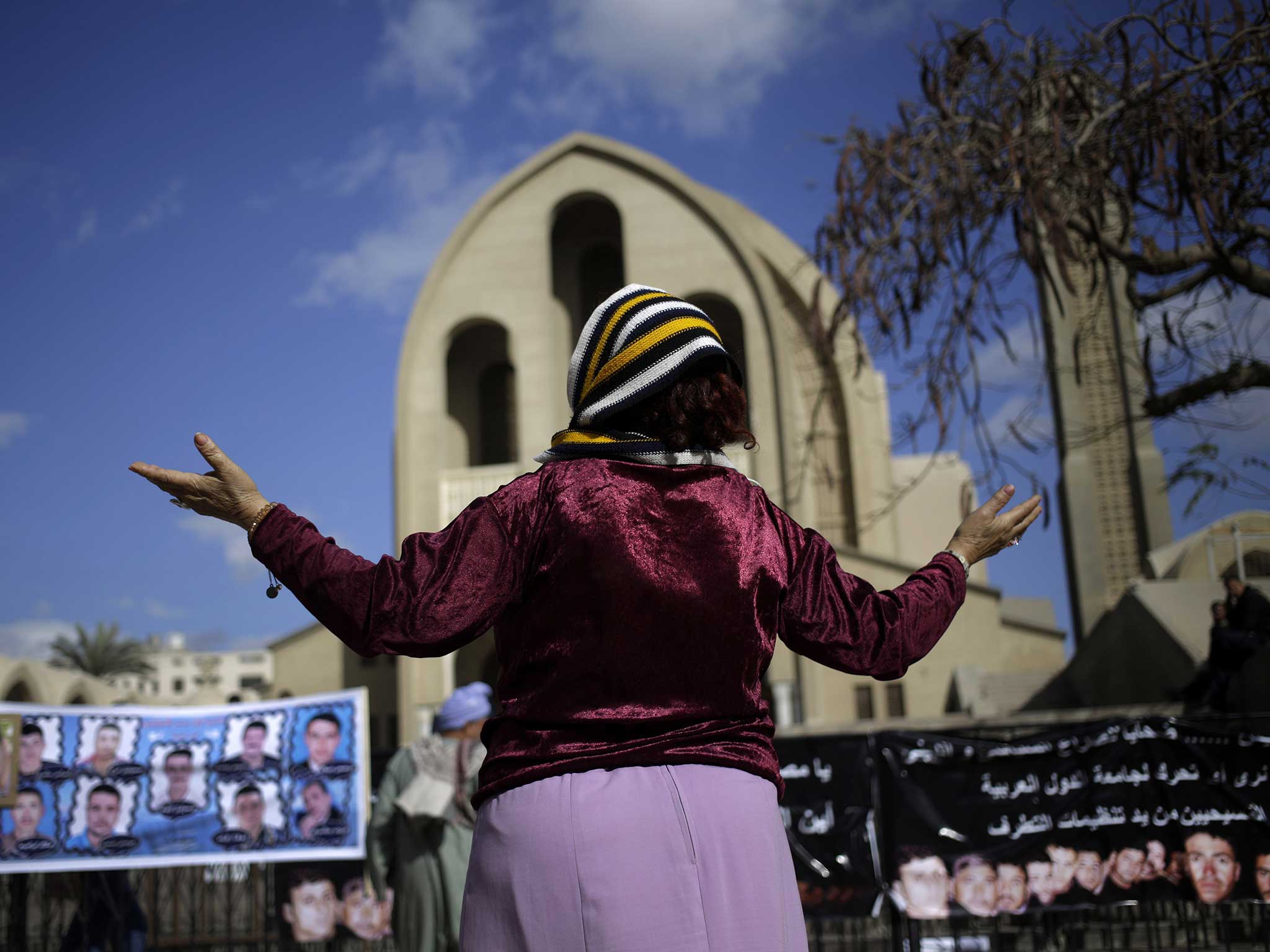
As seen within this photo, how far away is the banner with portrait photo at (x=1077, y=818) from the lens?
7.89 meters

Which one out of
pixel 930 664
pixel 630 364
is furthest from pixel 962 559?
pixel 930 664

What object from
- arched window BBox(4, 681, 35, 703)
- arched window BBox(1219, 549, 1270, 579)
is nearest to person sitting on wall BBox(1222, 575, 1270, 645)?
arched window BBox(1219, 549, 1270, 579)

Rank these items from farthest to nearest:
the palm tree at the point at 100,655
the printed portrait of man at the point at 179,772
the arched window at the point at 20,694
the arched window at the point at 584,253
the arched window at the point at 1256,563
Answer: the palm tree at the point at 100,655 → the arched window at the point at 584,253 → the arched window at the point at 20,694 → the arched window at the point at 1256,563 → the printed portrait of man at the point at 179,772

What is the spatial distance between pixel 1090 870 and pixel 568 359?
596 inches

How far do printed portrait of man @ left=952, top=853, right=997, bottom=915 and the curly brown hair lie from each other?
675 cm

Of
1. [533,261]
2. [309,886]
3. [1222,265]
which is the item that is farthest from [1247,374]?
[533,261]

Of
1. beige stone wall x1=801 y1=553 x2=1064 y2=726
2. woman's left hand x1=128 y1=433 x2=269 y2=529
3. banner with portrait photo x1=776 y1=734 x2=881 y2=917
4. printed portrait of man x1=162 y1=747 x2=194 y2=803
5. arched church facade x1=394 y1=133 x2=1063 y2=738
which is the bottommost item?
banner with portrait photo x1=776 y1=734 x2=881 y2=917

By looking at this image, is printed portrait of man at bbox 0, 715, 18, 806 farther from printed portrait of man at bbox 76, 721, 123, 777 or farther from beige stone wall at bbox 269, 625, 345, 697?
beige stone wall at bbox 269, 625, 345, 697

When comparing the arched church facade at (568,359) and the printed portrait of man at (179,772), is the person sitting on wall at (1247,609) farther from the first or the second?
the arched church facade at (568,359)

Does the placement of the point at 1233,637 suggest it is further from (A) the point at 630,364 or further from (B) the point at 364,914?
(A) the point at 630,364

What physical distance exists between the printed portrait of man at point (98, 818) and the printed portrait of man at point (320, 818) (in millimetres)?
1346

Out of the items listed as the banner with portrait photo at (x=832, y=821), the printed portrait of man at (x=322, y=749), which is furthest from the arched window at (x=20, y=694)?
the banner with portrait photo at (x=832, y=821)

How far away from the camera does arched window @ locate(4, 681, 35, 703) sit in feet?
76.6

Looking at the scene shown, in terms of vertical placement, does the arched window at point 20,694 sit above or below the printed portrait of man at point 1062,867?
above
